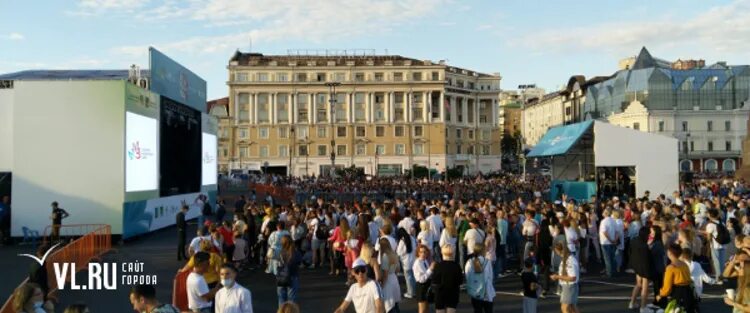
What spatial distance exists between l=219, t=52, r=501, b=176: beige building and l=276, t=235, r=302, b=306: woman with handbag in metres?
86.4

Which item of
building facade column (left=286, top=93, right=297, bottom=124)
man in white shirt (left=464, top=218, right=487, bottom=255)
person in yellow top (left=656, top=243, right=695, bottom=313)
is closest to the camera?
person in yellow top (left=656, top=243, right=695, bottom=313)

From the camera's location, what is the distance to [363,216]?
43.4 feet

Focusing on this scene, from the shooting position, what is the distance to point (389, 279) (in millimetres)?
9578

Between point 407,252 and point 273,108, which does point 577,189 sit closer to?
point 407,252

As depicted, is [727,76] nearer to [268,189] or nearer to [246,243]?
[268,189]

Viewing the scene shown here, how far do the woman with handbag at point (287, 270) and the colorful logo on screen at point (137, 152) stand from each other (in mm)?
13112

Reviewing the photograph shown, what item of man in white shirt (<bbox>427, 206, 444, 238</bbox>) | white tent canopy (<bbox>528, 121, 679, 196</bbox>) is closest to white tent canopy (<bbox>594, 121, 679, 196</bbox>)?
white tent canopy (<bbox>528, 121, 679, 196</bbox>)

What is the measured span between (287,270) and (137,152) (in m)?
14.0

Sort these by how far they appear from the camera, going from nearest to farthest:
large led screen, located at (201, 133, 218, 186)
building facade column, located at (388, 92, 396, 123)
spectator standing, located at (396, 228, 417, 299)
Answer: spectator standing, located at (396, 228, 417, 299) < large led screen, located at (201, 133, 218, 186) < building facade column, located at (388, 92, 396, 123)

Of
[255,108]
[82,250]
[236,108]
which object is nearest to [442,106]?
[255,108]

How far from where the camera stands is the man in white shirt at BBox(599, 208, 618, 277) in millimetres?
15250

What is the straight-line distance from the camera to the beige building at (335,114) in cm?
9856

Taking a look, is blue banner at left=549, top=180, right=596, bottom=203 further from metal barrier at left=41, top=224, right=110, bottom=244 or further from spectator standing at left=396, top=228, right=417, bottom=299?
metal barrier at left=41, top=224, right=110, bottom=244

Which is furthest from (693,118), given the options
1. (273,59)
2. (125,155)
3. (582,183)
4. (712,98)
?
(125,155)
